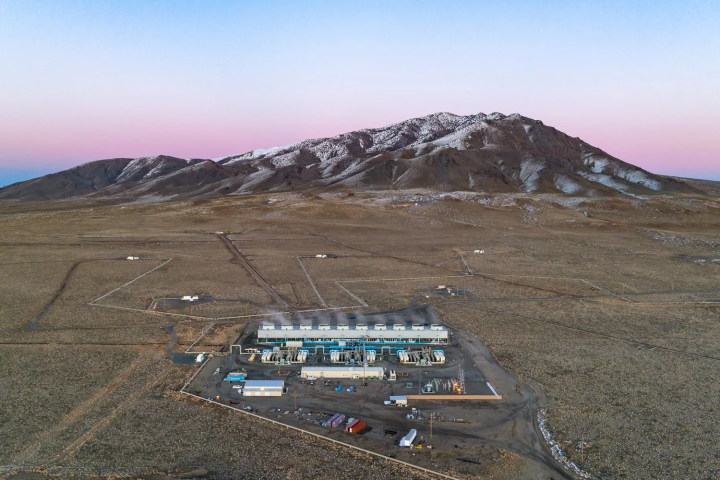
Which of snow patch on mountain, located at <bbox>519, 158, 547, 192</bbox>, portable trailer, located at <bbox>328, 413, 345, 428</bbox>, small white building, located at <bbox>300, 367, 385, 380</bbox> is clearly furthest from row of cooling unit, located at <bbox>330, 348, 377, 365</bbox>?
snow patch on mountain, located at <bbox>519, 158, 547, 192</bbox>

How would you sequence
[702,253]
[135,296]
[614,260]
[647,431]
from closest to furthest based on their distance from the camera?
[647,431] < [135,296] < [614,260] < [702,253]

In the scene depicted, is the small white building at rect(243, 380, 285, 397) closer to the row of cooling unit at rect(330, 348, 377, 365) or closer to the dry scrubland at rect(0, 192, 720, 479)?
the dry scrubland at rect(0, 192, 720, 479)

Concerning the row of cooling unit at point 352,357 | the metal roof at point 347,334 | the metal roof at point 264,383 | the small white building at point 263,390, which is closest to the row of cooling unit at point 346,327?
the metal roof at point 347,334

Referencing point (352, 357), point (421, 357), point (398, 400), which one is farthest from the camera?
point (421, 357)

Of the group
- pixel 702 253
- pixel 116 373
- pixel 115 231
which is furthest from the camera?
pixel 115 231

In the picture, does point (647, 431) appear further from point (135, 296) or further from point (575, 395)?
point (135, 296)

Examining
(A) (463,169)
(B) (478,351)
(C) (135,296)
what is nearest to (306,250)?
(C) (135,296)

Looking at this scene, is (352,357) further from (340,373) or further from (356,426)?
(356,426)

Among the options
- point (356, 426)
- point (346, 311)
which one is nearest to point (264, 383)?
point (356, 426)
